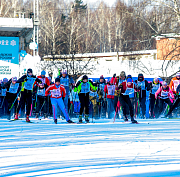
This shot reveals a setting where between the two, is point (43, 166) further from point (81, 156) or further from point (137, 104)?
point (137, 104)

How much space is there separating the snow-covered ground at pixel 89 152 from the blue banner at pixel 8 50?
616 inches

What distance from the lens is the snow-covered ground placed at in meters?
5.14

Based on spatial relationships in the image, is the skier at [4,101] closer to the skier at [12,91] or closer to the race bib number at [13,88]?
the skier at [12,91]

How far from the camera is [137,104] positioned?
49.0 feet

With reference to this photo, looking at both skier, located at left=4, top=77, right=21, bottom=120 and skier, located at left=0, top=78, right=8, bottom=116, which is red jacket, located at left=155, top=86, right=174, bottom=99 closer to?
skier, located at left=4, top=77, right=21, bottom=120

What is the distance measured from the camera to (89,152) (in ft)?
21.7

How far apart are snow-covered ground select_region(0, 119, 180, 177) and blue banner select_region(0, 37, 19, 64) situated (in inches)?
616

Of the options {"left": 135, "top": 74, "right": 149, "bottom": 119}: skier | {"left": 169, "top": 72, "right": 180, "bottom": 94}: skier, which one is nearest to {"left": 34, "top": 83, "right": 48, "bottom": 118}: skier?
{"left": 135, "top": 74, "right": 149, "bottom": 119}: skier

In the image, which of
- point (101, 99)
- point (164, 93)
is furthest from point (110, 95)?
point (164, 93)

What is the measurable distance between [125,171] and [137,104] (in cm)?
999

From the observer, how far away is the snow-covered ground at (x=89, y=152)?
202 inches

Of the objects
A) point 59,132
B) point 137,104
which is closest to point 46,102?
point 137,104

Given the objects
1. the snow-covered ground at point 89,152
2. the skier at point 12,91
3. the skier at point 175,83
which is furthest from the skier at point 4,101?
the skier at point 175,83

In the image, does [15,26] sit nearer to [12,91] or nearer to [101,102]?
[12,91]
